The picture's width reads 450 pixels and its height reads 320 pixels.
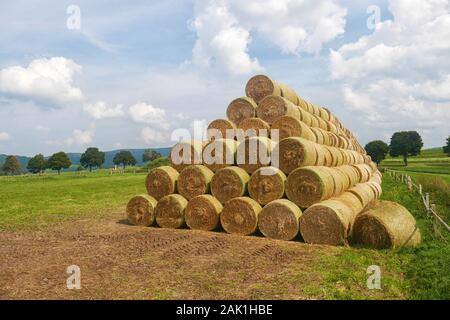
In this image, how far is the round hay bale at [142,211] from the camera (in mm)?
13884

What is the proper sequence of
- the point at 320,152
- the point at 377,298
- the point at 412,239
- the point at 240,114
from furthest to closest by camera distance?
1. the point at 240,114
2. the point at 320,152
3. the point at 412,239
4. the point at 377,298

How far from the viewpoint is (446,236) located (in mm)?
11344

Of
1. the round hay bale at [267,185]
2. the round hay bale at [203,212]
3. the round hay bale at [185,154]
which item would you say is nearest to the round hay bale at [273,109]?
the round hay bale at [185,154]

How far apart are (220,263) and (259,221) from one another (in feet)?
10.2

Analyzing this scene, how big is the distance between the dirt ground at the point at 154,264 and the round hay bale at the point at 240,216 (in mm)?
383

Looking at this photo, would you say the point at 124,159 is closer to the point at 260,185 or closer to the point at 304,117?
the point at 304,117

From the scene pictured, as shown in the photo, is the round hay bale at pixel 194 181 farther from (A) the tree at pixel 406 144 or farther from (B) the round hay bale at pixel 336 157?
(A) the tree at pixel 406 144

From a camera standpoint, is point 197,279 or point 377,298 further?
point 197,279

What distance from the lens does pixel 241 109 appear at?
15898 mm

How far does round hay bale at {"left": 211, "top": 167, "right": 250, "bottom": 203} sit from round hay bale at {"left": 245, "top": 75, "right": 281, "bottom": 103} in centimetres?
444

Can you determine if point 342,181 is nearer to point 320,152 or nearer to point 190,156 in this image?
point 320,152

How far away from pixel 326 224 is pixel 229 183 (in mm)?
3359

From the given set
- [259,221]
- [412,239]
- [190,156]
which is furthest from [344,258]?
[190,156]

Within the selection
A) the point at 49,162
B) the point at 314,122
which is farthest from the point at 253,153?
the point at 49,162
